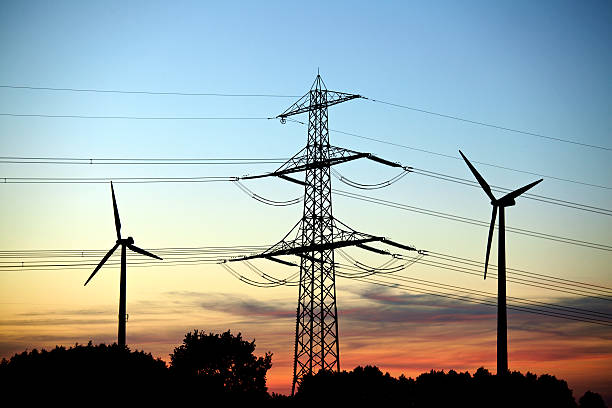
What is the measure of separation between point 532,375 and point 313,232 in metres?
50.2

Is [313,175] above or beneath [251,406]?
above

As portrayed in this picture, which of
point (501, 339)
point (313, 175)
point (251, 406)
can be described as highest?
point (313, 175)

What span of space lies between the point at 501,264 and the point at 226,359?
242 feet

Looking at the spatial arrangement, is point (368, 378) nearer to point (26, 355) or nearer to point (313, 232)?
point (313, 232)

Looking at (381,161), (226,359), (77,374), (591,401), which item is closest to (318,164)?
(381,161)

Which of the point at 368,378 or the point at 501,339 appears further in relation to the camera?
the point at 368,378

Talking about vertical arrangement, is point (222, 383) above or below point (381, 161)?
below

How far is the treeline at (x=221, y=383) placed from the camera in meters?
75.1

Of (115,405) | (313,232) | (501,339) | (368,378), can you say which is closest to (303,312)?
(313,232)

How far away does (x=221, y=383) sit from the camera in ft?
359

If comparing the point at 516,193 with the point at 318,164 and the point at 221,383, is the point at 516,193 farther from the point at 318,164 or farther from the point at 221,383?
the point at 221,383

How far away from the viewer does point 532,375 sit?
115 m

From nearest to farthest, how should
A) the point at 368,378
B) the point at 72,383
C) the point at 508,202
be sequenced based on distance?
the point at 508,202 < the point at 72,383 < the point at 368,378

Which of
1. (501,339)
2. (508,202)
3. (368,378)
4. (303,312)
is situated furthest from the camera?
(368,378)
